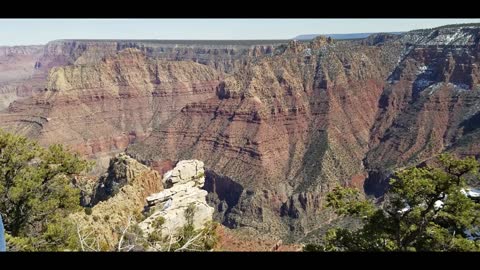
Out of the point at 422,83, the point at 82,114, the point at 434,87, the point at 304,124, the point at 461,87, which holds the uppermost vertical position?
the point at 422,83

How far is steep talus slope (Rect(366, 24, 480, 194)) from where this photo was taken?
121m

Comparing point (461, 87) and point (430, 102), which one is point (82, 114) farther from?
point (461, 87)

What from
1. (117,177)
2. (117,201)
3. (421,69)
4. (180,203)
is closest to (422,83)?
(421,69)

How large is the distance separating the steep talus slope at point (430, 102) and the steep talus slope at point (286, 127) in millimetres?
5670

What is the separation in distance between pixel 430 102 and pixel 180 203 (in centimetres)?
12334

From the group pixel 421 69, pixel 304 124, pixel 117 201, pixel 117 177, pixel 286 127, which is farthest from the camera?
pixel 421 69

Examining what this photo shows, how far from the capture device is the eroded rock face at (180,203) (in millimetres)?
26859

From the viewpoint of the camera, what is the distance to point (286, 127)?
454 ft

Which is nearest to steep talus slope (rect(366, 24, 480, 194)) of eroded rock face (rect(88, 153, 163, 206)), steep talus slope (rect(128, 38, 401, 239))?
steep talus slope (rect(128, 38, 401, 239))

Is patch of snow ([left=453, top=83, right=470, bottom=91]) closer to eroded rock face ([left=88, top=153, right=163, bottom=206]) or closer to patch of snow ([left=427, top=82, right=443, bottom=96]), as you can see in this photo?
patch of snow ([left=427, top=82, right=443, bottom=96])

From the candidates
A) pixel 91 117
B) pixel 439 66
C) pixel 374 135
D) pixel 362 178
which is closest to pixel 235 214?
pixel 362 178

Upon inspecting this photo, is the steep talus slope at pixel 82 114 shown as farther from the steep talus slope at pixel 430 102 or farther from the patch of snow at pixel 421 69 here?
the patch of snow at pixel 421 69

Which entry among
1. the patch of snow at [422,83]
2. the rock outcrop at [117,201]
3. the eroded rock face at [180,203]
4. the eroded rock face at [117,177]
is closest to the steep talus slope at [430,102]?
the patch of snow at [422,83]
